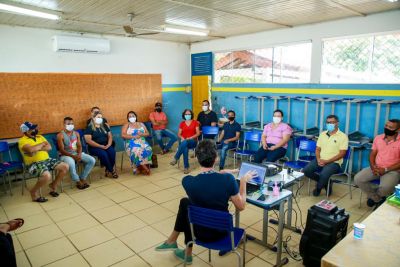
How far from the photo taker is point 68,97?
5934mm

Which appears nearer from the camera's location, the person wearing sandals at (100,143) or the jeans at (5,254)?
the jeans at (5,254)

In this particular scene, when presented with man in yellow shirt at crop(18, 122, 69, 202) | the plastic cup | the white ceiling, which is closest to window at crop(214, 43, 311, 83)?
the white ceiling

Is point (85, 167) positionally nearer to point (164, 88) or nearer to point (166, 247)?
point (166, 247)

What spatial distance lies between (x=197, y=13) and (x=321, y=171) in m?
3.14

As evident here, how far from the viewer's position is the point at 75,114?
605cm

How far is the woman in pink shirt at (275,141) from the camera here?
515 centimetres

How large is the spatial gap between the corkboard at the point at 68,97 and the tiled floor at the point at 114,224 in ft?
4.32

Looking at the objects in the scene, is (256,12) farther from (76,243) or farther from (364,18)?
(76,243)

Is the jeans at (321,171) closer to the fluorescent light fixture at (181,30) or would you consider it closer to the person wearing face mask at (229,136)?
the person wearing face mask at (229,136)

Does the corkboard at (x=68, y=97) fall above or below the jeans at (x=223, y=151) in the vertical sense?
above

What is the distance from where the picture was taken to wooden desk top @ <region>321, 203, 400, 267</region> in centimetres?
173

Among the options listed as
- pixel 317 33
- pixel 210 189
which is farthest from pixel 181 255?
pixel 317 33

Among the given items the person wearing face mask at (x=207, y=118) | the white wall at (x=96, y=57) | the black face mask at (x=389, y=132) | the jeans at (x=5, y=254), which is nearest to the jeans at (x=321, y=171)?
the black face mask at (x=389, y=132)

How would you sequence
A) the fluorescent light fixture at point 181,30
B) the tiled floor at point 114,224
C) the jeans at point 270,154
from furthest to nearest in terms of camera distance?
the fluorescent light fixture at point 181,30 → the jeans at point 270,154 → the tiled floor at point 114,224
